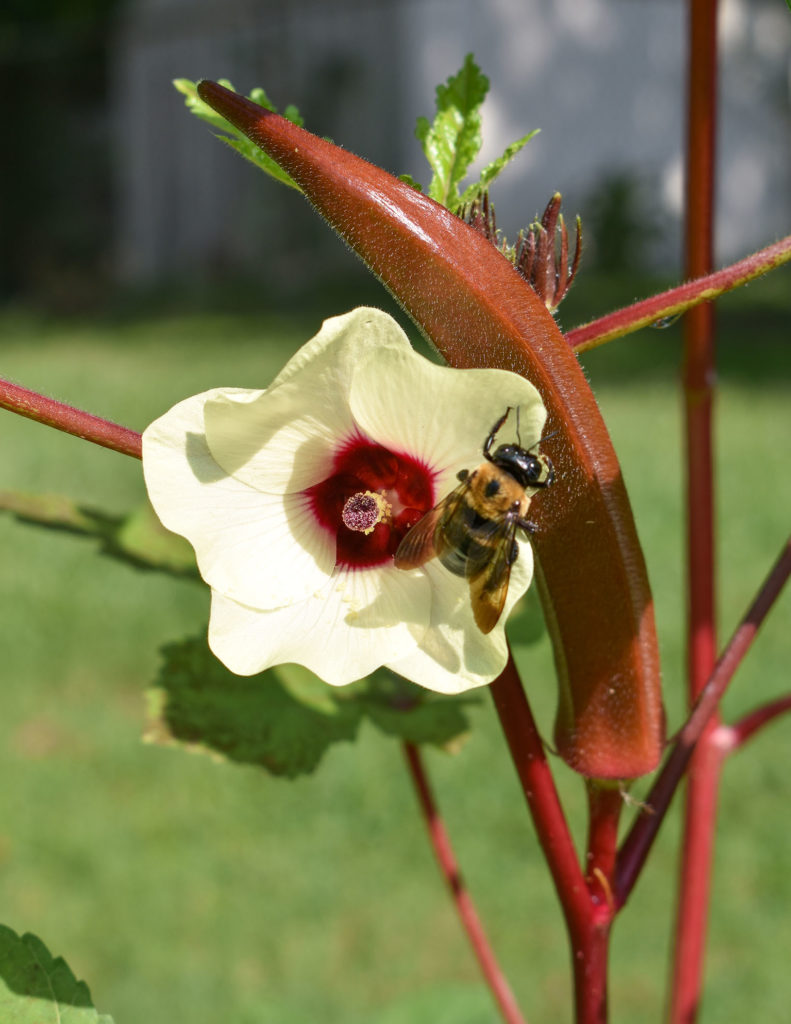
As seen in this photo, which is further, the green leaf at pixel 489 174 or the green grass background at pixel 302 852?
the green grass background at pixel 302 852

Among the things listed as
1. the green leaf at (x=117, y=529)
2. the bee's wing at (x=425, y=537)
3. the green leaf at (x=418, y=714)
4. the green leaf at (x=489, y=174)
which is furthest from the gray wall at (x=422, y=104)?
the bee's wing at (x=425, y=537)

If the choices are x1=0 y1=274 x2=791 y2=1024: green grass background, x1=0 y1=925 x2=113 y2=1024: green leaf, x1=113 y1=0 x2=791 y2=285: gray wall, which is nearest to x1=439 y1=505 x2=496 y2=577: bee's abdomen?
x1=0 y1=925 x2=113 y2=1024: green leaf

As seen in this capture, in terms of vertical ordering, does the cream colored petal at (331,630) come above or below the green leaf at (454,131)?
below

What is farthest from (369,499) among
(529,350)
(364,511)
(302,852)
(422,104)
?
(422,104)

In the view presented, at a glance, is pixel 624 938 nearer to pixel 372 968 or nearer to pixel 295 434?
pixel 372 968

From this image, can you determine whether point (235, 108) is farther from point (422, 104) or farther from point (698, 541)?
point (422, 104)

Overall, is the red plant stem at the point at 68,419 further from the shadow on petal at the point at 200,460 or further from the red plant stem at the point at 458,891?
the red plant stem at the point at 458,891

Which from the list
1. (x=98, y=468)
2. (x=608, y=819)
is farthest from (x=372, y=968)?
(x=98, y=468)

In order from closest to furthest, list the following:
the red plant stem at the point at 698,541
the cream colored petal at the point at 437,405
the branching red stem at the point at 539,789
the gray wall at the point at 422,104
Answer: the cream colored petal at the point at 437,405 < the branching red stem at the point at 539,789 < the red plant stem at the point at 698,541 < the gray wall at the point at 422,104
